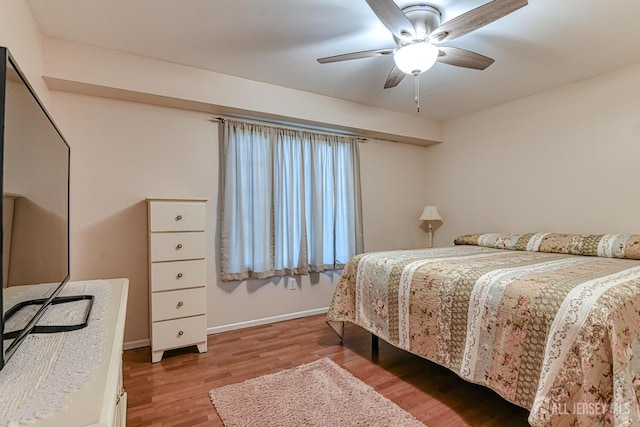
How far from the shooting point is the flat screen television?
78 cm

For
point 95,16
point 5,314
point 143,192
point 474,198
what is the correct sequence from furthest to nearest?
point 474,198
point 143,192
point 95,16
point 5,314

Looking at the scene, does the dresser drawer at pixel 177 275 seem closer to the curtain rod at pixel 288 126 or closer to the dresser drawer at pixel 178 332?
the dresser drawer at pixel 178 332

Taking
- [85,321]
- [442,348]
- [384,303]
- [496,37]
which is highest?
[496,37]

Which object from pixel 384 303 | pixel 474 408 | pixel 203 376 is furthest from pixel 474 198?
pixel 203 376

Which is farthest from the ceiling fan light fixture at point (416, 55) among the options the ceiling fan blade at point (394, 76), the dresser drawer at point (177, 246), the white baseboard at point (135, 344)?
the white baseboard at point (135, 344)

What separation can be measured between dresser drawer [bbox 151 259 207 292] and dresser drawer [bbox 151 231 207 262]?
5 cm

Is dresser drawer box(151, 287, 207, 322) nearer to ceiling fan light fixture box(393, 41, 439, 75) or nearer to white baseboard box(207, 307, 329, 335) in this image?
white baseboard box(207, 307, 329, 335)

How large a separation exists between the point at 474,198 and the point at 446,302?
2.46 m

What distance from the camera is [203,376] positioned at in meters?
2.16

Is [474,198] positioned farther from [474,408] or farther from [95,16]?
[95,16]

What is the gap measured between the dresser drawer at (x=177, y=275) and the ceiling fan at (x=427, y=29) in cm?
182

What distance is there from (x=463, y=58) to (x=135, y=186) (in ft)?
8.77

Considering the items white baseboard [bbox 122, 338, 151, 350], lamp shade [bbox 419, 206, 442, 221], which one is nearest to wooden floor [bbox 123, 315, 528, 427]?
white baseboard [bbox 122, 338, 151, 350]

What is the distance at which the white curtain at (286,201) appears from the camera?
3027 millimetres
